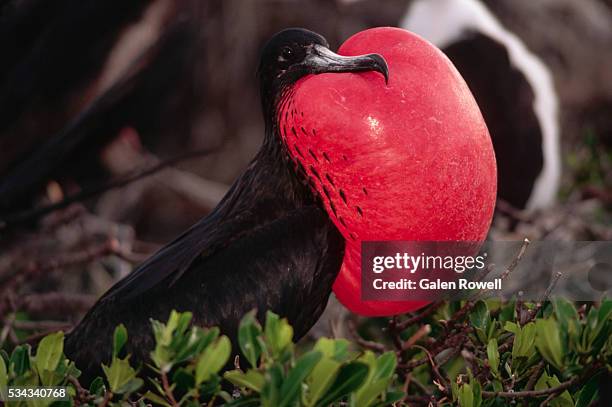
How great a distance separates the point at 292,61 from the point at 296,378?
1.59 feet

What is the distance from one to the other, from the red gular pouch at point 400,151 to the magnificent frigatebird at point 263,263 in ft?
0.15

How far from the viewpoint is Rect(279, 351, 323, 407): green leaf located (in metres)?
0.73

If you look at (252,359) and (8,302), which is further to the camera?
(8,302)

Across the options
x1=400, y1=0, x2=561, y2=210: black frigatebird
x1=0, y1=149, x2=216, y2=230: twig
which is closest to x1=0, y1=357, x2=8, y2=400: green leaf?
x1=0, y1=149, x2=216, y2=230: twig

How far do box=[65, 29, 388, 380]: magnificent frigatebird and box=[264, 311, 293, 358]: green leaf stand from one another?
0.95 ft

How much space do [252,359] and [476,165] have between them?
0.36 meters

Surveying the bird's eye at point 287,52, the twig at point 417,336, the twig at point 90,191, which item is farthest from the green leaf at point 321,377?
the twig at point 90,191

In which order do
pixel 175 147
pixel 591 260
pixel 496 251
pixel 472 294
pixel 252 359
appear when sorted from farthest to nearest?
Answer: pixel 175 147, pixel 591 260, pixel 496 251, pixel 472 294, pixel 252 359

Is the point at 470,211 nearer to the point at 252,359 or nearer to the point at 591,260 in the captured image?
the point at 252,359

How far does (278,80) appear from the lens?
110cm

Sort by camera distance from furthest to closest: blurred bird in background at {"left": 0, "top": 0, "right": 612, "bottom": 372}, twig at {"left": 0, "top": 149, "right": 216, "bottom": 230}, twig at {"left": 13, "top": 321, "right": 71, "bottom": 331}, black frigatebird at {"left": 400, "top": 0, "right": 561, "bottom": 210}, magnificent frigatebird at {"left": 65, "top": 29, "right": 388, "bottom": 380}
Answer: black frigatebird at {"left": 400, "top": 0, "right": 561, "bottom": 210} → blurred bird in background at {"left": 0, "top": 0, "right": 612, "bottom": 372} → twig at {"left": 0, "top": 149, "right": 216, "bottom": 230} → twig at {"left": 13, "top": 321, "right": 71, "bottom": 331} → magnificent frigatebird at {"left": 65, "top": 29, "right": 388, "bottom": 380}

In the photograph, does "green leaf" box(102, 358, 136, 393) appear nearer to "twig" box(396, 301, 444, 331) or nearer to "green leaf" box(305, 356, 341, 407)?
"green leaf" box(305, 356, 341, 407)

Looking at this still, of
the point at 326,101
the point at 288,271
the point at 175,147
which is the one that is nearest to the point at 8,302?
the point at 288,271

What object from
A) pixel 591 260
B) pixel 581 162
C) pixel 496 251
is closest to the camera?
pixel 496 251
